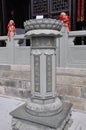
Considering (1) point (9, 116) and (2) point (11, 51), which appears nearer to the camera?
(1) point (9, 116)

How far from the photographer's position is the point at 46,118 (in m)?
2.91

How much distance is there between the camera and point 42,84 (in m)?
2.97

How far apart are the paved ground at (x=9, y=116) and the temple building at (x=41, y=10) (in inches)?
143

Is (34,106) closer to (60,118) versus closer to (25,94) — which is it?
(60,118)

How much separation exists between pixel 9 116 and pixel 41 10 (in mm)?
4653

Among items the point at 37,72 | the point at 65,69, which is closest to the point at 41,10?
the point at 65,69

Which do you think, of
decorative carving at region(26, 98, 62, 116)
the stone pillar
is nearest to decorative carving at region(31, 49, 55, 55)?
the stone pillar

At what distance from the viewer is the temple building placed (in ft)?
21.2

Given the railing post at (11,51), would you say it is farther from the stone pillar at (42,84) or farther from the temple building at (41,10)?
the stone pillar at (42,84)

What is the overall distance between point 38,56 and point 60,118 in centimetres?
112

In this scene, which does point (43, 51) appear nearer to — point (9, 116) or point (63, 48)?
point (63, 48)

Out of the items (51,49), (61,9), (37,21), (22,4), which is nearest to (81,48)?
(51,49)

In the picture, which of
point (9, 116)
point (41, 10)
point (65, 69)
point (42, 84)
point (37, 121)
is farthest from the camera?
point (41, 10)

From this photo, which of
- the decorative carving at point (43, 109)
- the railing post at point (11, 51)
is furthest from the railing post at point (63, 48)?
the decorative carving at point (43, 109)
